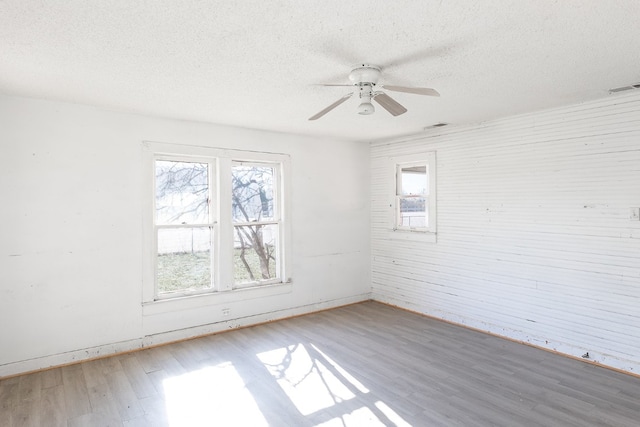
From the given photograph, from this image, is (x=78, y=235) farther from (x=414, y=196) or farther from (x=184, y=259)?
(x=414, y=196)

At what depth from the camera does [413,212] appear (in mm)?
5328

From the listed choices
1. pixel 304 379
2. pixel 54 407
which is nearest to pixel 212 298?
pixel 304 379

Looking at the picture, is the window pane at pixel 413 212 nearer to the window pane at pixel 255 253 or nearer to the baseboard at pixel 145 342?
the baseboard at pixel 145 342

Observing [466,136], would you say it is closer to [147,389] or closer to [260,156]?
[260,156]

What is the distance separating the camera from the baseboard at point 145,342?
11.0 ft

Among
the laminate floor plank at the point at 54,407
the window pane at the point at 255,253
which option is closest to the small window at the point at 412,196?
the window pane at the point at 255,253

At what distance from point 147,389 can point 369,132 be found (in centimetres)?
390

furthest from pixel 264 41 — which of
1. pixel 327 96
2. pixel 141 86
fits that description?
pixel 141 86

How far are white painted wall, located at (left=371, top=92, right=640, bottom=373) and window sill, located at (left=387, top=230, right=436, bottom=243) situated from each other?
10 centimetres

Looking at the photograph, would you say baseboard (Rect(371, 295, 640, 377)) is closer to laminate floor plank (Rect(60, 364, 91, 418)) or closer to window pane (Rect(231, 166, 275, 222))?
window pane (Rect(231, 166, 275, 222))

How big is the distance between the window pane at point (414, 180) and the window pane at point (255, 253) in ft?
6.69

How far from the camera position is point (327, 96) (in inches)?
131

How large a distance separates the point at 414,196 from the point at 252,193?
91.7 inches

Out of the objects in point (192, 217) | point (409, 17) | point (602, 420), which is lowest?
point (602, 420)
